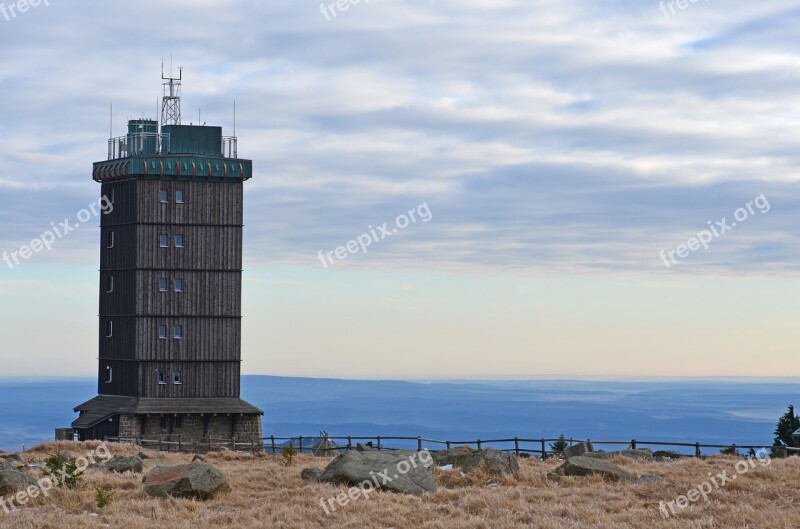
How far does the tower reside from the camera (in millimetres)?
61594

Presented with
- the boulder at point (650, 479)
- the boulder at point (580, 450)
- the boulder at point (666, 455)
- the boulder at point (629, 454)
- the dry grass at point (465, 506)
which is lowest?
the dry grass at point (465, 506)

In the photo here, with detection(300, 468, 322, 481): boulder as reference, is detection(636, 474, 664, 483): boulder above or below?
below

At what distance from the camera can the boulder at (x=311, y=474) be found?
3512cm

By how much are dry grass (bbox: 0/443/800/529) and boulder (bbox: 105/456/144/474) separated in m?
2.34

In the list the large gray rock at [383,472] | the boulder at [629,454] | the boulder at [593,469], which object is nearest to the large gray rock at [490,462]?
the boulder at [593,469]

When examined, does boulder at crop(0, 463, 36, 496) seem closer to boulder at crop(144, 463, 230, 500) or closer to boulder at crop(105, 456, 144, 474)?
boulder at crop(144, 463, 230, 500)

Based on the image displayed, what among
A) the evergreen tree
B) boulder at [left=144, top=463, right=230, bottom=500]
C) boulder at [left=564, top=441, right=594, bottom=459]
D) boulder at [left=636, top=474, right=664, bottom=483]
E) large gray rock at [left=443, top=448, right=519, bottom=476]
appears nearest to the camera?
boulder at [left=144, top=463, right=230, bottom=500]

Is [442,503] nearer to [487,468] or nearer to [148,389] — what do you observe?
[487,468]

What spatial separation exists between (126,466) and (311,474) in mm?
6457

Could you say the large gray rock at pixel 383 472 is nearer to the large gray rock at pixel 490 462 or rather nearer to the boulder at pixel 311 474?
the boulder at pixel 311 474

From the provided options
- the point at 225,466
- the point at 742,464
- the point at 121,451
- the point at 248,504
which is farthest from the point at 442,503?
the point at 121,451

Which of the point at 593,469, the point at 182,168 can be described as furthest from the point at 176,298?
the point at 593,469

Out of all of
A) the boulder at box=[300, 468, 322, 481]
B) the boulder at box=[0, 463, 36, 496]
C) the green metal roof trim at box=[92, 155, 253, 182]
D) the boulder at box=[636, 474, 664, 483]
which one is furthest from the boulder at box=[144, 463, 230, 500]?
the green metal roof trim at box=[92, 155, 253, 182]

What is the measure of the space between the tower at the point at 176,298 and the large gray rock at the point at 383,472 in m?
27.8
